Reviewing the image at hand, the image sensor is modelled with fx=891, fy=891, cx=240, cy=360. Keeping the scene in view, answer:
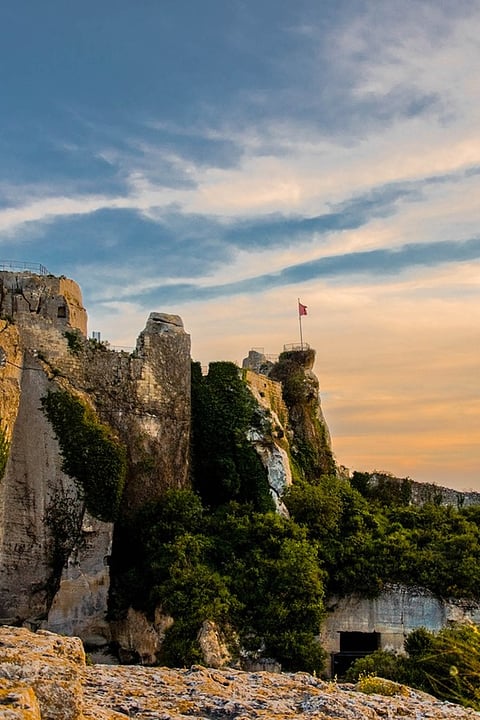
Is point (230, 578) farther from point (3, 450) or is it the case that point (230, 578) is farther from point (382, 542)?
point (3, 450)

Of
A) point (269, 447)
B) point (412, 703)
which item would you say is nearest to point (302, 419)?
point (269, 447)

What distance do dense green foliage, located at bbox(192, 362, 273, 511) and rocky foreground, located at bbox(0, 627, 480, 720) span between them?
634 inches

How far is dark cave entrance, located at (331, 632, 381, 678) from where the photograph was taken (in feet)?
94.4

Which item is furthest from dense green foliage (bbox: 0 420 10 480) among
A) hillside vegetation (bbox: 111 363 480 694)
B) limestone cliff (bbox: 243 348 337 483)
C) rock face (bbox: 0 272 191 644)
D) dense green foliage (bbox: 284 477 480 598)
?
limestone cliff (bbox: 243 348 337 483)

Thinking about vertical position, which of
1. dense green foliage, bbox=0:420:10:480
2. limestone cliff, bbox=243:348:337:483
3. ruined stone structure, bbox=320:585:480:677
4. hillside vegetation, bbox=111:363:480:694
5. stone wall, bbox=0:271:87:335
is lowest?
ruined stone structure, bbox=320:585:480:677

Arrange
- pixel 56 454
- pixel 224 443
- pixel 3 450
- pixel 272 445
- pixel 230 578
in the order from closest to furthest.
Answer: pixel 3 450, pixel 230 578, pixel 56 454, pixel 224 443, pixel 272 445

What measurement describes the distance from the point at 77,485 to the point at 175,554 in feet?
12.8

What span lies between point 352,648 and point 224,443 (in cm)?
874

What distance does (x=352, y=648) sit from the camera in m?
30.2

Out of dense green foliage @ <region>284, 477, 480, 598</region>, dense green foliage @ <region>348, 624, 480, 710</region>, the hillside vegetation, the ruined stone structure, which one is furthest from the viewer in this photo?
dense green foliage @ <region>284, 477, 480, 598</region>

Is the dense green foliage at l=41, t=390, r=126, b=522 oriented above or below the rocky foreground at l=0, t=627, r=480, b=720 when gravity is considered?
above

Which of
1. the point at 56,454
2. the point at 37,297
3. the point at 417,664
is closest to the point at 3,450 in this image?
the point at 56,454

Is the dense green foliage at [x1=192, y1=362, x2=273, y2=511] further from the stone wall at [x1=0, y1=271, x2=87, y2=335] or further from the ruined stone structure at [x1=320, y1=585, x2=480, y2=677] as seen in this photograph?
the stone wall at [x1=0, y1=271, x2=87, y2=335]

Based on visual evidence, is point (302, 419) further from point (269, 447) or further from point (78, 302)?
point (78, 302)
